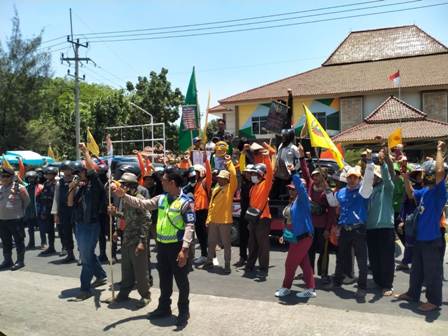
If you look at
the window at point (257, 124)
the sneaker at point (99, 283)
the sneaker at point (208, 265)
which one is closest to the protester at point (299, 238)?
the sneaker at point (208, 265)

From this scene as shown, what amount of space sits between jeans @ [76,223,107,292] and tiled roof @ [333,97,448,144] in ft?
65.2

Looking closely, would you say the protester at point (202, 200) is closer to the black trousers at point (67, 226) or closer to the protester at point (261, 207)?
the protester at point (261, 207)

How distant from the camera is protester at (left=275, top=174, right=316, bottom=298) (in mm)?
6340

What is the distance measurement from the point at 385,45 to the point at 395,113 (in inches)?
500

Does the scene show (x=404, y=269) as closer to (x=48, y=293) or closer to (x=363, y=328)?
(x=363, y=328)

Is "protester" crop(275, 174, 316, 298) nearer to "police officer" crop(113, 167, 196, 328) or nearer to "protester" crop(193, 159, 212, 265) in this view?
"police officer" crop(113, 167, 196, 328)

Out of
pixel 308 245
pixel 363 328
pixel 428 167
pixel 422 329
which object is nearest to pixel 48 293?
pixel 308 245

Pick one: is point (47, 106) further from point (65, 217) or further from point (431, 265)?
point (431, 265)

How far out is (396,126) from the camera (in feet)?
83.5

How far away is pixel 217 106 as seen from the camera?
40.5 meters

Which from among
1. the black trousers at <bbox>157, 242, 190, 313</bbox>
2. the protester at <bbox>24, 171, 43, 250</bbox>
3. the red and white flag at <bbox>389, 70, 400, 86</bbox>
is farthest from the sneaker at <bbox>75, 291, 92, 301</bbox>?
the red and white flag at <bbox>389, 70, 400, 86</bbox>

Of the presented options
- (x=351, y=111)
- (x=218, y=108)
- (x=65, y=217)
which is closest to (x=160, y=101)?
(x=218, y=108)

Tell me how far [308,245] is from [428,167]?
1806mm

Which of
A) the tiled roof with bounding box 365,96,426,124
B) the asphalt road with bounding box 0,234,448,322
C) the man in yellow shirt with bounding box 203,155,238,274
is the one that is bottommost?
the asphalt road with bounding box 0,234,448,322
